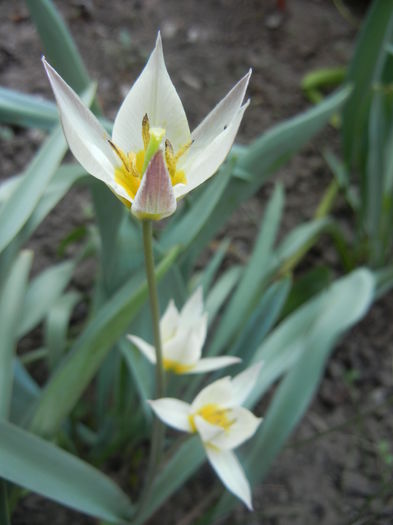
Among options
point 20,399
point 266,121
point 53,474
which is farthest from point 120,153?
point 266,121

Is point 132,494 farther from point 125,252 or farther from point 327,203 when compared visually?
point 327,203

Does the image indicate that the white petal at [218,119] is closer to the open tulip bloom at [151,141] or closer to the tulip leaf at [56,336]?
the open tulip bloom at [151,141]

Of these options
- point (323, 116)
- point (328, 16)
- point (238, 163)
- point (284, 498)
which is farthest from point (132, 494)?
point (328, 16)

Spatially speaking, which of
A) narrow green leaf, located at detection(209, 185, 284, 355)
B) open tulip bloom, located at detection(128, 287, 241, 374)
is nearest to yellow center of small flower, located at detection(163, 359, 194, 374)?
open tulip bloom, located at detection(128, 287, 241, 374)

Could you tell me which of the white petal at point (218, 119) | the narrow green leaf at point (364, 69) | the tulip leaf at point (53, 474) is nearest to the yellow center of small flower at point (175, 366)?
the tulip leaf at point (53, 474)

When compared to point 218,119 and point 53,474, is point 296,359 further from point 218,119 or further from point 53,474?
point 218,119
